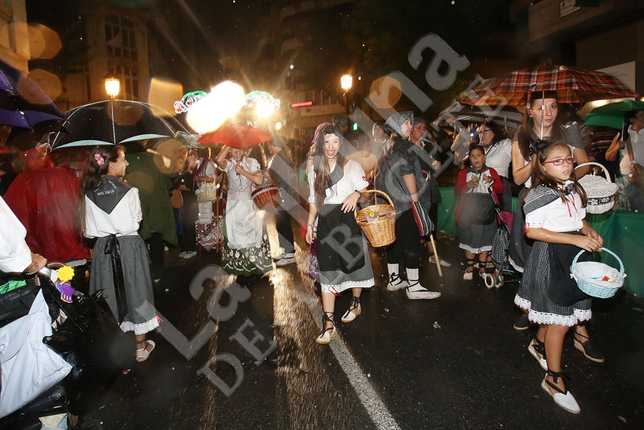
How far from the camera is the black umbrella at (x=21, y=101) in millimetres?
3098

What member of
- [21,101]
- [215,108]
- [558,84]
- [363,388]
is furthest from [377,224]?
[215,108]

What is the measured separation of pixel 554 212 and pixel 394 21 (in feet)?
45.3

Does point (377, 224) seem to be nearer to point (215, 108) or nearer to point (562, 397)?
point (562, 397)

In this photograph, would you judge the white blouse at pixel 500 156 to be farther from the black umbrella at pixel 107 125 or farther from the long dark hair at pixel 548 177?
the black umbrella at pixel 107 125

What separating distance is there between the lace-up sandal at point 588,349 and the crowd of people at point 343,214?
0.08ft

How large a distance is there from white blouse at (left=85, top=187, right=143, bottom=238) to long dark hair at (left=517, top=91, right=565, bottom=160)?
3723 mm

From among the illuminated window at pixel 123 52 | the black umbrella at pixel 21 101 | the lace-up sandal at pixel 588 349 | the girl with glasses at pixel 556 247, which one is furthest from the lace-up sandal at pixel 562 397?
the illuminated window at pixel 123 52

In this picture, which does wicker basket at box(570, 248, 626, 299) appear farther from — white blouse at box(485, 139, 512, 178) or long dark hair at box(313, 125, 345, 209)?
white blouse at box(485, 139, 512, 178)

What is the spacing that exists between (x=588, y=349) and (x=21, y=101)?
542cm

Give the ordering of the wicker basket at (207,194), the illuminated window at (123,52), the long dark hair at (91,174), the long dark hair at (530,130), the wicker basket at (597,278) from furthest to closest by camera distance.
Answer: the illuminated window at (123,52), the wicker basket at (207,194), the long dark hair at (91,174), the long dark hair at (530,130), the wicker basket at (597,278)

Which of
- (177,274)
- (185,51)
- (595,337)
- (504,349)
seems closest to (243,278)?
(177,274)

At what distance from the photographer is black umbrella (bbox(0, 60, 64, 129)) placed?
10.2 ft

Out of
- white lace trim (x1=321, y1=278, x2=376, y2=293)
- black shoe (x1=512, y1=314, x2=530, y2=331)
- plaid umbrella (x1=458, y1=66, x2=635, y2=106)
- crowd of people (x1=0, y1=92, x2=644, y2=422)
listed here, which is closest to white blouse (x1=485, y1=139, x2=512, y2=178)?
crowd of people (x1=0, y1=92, x2=644, y2=422)

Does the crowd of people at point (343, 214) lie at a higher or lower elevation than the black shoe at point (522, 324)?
higher
